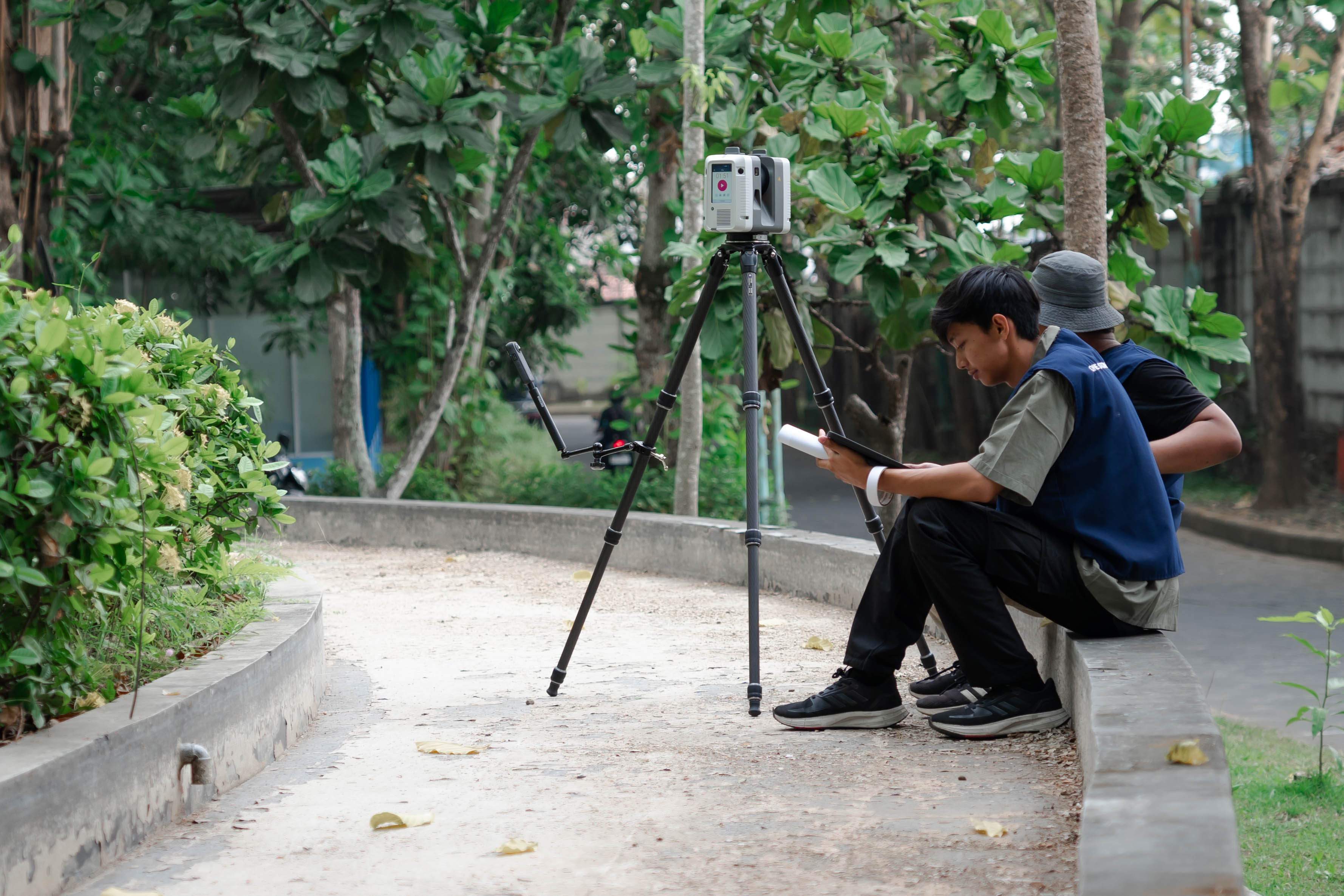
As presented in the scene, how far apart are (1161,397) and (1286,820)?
1.64 m

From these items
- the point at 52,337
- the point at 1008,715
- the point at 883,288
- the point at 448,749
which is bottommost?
the point at 448,749

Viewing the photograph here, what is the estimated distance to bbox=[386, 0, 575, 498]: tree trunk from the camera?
28.7 feet

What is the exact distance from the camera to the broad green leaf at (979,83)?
5.67 meters

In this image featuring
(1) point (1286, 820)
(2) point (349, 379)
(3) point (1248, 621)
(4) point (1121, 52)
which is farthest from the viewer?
(4) point (1121, 52)

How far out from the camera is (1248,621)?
7801 mm

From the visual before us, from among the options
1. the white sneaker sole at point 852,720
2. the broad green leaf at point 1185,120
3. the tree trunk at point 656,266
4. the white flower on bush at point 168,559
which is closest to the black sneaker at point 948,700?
the white sneaker sole at point 852,720

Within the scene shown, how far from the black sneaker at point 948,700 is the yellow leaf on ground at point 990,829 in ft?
3.11

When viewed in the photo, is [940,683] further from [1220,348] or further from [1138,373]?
[1220,348]

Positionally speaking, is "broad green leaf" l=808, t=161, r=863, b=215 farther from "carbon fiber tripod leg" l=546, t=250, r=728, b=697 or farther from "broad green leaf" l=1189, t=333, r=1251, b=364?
"broad green leaf" l=1189, t=333, r=1251, b=364

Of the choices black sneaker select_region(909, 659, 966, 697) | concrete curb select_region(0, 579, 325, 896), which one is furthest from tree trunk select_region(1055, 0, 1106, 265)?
concrete curb select_region(0, 579, 325, 896)

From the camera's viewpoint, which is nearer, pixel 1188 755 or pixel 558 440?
pixel 1188 755

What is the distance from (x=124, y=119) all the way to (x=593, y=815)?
1198cm

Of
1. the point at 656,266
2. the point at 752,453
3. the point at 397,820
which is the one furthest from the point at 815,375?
the point at 656,266

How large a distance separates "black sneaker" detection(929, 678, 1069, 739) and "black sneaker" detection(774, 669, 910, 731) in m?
0.19
